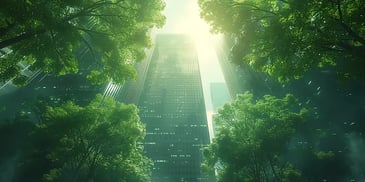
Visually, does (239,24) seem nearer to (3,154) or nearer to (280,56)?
(280,56)

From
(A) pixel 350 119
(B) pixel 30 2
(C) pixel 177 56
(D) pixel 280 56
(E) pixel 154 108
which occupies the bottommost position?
(D) pixel 280 56

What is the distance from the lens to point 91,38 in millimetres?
9219

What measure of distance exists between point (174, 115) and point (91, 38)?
114921 mm

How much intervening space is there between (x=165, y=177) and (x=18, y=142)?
253 feet

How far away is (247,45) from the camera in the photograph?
9.38 metres

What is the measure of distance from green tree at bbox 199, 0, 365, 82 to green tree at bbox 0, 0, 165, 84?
Answer: 2419 mm

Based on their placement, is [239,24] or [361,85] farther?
[361,85]

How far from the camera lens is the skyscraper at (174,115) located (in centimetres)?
10319

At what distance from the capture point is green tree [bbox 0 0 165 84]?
779cm

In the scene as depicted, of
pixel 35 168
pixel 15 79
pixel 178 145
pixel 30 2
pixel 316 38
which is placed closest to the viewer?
pixel 30 2

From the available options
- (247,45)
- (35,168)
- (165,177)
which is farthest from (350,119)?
(165,177)

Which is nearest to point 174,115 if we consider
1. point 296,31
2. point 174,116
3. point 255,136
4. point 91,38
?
point 174,116

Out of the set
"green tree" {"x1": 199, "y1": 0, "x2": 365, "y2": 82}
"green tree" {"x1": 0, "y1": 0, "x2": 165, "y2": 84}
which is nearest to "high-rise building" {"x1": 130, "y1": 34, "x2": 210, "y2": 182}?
"green tree" {"x1": 0, "y1": 0, "x2": 165, "y2": 84}

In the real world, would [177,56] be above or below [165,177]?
above
